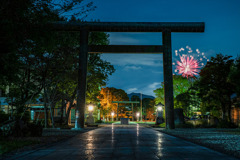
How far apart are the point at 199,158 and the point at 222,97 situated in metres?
21.8

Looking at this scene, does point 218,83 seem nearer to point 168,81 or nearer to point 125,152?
point 168,81

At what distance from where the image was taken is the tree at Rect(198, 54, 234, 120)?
25766 mm

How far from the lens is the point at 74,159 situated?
6105 millimetres

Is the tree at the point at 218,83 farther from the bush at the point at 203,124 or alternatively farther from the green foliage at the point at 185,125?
the green foliage at the point at 185,125

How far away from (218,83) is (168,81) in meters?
9.55

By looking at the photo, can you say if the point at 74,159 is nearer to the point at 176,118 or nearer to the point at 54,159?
the point at 54,159

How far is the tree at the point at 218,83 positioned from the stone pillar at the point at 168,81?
327 inches

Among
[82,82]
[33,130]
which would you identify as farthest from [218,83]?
[33,130]

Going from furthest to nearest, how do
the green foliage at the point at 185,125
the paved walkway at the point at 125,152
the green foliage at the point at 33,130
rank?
the green foliage at the point at 185,125 < the green foliage at the point at 33,130 < the paved walkway at the point at 125,152

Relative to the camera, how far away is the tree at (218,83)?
1014 inches

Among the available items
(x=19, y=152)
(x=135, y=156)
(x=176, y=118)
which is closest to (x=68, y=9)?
(x=19, y=152)

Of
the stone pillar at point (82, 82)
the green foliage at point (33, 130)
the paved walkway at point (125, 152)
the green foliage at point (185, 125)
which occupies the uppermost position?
the stone pillar at point (82, 82)

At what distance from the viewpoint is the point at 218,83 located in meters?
26.2

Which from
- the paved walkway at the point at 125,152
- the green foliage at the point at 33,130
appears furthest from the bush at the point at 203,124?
the green foliage at the point at 33,130
